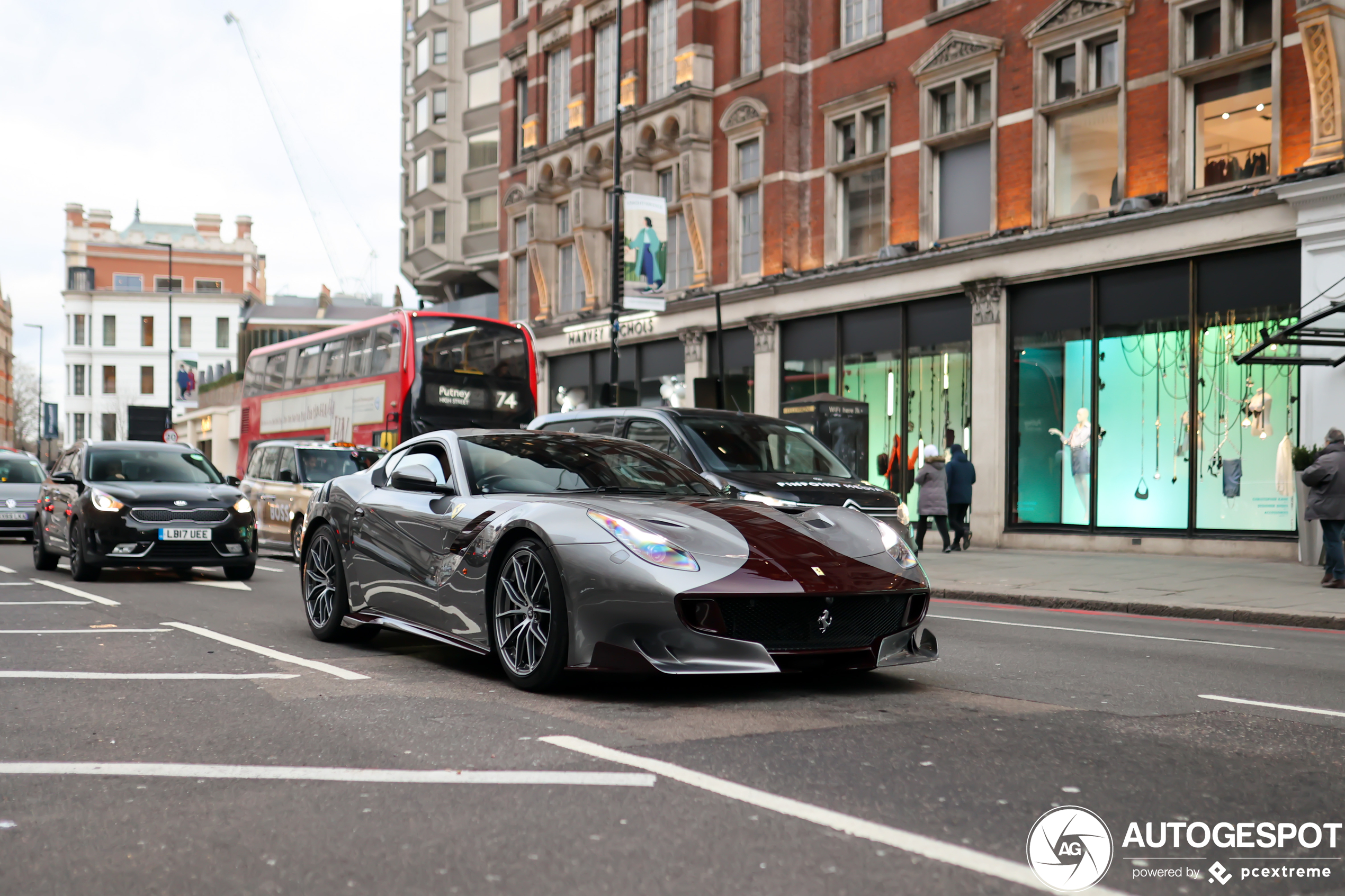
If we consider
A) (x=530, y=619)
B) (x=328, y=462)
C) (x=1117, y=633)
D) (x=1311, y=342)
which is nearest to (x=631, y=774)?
(x=530, y=619)

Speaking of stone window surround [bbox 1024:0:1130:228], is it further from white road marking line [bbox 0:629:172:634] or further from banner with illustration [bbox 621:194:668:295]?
white road marking line [bbox 0:629:172:634]

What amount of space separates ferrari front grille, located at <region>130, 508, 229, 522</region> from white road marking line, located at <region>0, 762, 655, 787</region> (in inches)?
359

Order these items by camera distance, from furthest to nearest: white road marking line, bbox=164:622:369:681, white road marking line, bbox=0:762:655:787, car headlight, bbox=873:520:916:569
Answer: white road marking line, bbox=164:622:369:681
car headlight, bbox=873:520:916:569
white road marking line, bbox=0:762:655:787

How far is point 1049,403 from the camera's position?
827 inches

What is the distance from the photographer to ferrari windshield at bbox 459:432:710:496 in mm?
6984

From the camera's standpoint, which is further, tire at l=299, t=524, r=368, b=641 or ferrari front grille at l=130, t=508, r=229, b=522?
ferrari front grille at l=130, t=508, r=229, b=522

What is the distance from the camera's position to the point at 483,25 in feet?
158

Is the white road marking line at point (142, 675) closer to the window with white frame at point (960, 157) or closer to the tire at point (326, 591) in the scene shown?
the tire at point (326, 591)

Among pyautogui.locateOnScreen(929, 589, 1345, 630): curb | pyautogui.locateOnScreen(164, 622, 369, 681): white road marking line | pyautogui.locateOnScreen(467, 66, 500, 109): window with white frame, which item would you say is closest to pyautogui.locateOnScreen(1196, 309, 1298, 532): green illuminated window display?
pyautogui.locateOnScreen(929, 589, 1345, 630): curb

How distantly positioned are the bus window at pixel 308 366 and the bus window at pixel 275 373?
30.4 inches

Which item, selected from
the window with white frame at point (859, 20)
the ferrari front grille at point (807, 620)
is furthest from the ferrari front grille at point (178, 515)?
the window with white frame at point (859, 20)

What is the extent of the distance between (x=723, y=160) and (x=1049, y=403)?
10.5m

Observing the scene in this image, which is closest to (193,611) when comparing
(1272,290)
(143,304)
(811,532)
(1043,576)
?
(811,532)

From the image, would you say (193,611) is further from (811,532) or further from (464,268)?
(464,268)
